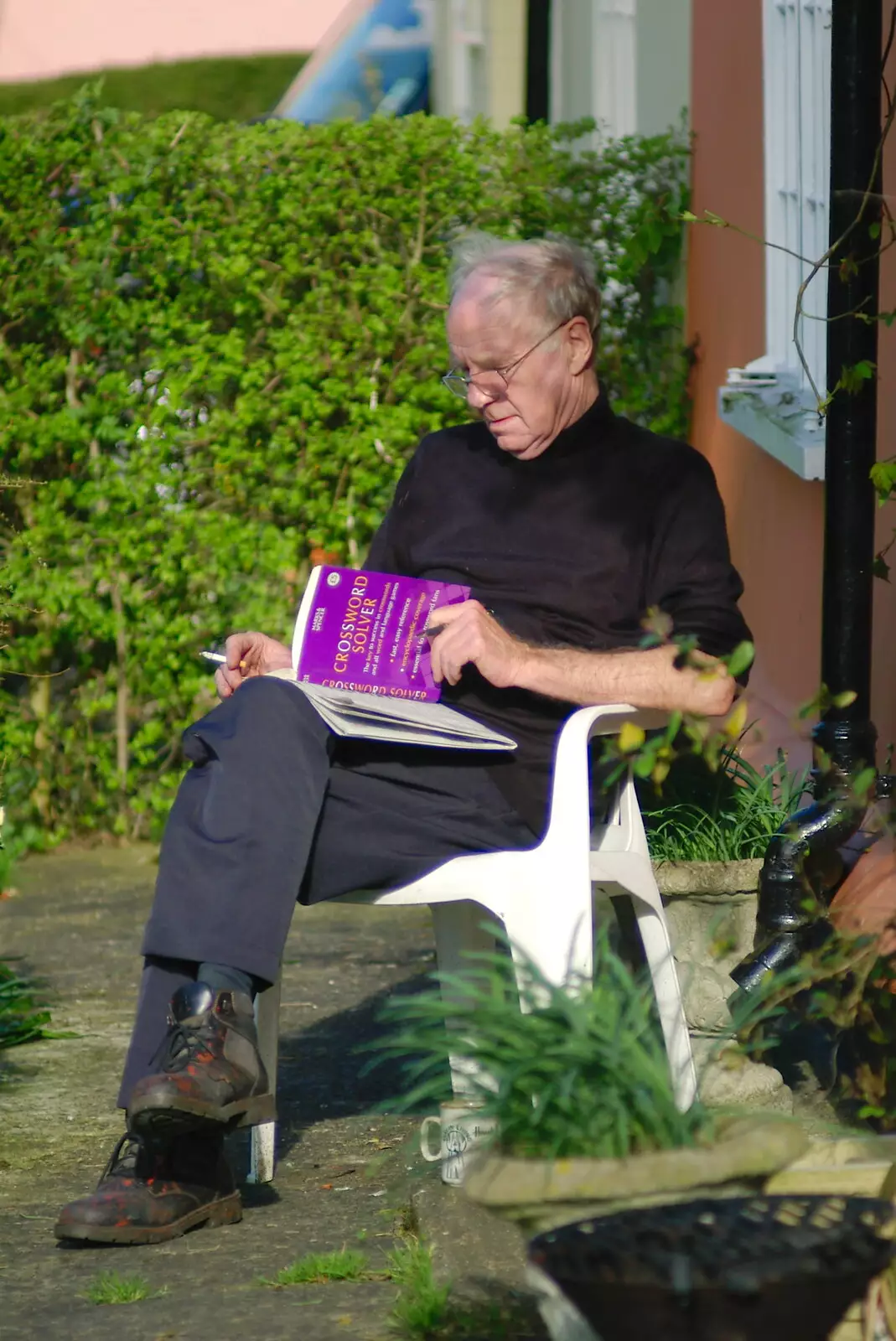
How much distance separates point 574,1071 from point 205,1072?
3.06 feet

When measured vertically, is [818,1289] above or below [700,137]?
below

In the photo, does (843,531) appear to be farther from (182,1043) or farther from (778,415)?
(778,415)

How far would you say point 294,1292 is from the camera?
→ 2852 mm

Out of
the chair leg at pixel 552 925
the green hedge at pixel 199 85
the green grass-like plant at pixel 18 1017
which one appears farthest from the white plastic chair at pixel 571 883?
the green hedge at pixel 199 85

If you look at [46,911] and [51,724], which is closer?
[46,911]

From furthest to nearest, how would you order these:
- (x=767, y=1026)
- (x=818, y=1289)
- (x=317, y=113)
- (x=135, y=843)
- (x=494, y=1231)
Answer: (x=317, y=113)
(x=135, y=843)
(x=767, y=1026)
(x=494, y=1231)
(x=818, y=1289)

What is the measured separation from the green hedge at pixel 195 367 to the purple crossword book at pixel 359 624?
3.10 m

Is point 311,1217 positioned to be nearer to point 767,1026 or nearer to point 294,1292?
point 294,1292

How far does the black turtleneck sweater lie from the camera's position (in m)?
3.36

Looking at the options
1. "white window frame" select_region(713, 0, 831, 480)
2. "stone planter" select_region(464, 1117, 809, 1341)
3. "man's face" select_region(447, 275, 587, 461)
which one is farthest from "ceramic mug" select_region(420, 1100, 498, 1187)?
"white window frame" select_region(713, 0, 831, 480)

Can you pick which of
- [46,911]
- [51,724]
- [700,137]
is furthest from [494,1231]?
[700,137]

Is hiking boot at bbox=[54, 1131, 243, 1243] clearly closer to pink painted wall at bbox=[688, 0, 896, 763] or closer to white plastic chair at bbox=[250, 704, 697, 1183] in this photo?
white plastic chair at bbox=[250, 704, 697, 1183]

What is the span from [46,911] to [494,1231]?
327 cm

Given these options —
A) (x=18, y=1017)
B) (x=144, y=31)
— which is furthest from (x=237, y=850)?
(x=144, y=31)
